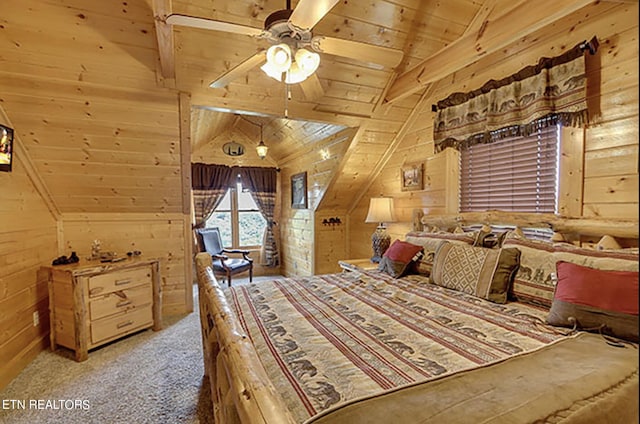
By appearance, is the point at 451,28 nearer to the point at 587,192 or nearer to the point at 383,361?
the point at 587,192

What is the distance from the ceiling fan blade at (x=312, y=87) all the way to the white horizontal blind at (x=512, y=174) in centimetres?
152

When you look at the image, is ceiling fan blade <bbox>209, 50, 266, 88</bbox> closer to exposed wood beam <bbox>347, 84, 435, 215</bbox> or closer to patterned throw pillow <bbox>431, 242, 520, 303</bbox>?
patterned throw pillow <bbox>431, 242, 520, 303</bbox>

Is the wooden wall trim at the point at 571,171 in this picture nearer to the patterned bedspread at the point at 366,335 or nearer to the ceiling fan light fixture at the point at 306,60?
the patterned bedspread at the point at 366,335

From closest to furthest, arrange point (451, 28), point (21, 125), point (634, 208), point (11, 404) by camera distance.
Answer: point (634, 208) < point (11, 404) < point (21, 125) < point (451, 28)

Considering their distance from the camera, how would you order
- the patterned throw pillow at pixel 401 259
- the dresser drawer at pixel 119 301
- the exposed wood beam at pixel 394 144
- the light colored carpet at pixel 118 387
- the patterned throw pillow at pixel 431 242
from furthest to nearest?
1. the exposed wood beam at pixel 394 144
2. the dresser drawer at pixel 119 301
3. the patterned throw pillow at pixel 401 259
4. the patterned throw pillow at pixel 431 242
5. the light colored carpet at pixel 118 387

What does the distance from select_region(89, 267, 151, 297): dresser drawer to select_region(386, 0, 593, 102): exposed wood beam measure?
10.0ft

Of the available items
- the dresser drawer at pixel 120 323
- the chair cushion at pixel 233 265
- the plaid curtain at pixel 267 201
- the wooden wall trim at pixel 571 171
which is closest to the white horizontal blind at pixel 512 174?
the wooden wall trim at pixel 571 171

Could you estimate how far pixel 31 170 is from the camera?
272cm

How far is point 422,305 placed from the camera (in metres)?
1.83

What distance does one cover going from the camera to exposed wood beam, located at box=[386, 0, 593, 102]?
1815 millimetres

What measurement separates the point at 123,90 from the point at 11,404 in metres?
2.34

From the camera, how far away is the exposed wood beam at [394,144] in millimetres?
3394

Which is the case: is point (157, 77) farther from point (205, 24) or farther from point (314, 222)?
point (314, 222)

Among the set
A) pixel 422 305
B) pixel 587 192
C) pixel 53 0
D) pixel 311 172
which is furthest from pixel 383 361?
pixel 311 172
